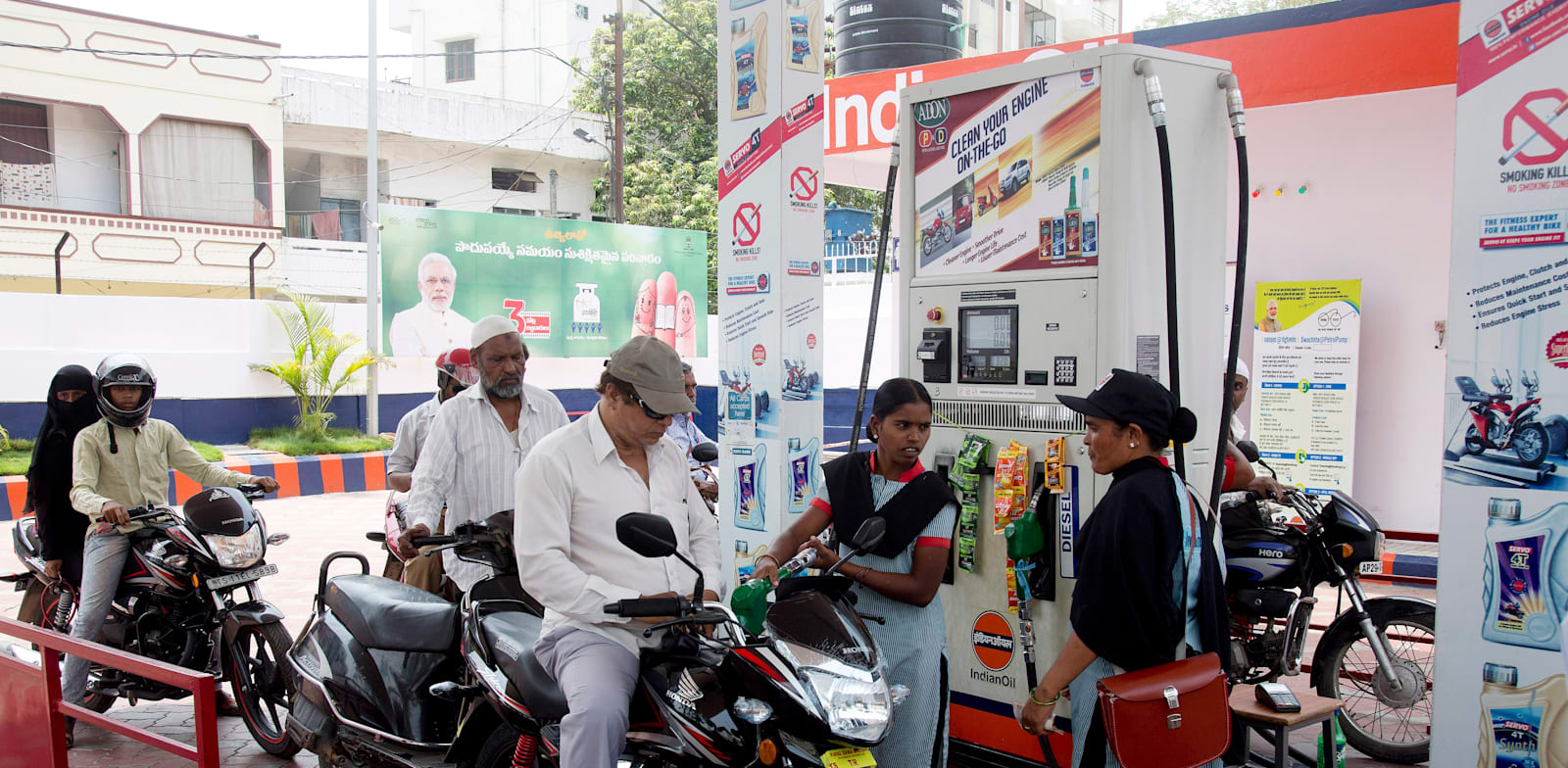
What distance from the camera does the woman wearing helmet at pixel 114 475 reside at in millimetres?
5332

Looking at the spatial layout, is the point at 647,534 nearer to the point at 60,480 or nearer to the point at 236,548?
the point at 236,548

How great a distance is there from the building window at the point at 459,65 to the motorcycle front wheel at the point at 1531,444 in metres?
33.7

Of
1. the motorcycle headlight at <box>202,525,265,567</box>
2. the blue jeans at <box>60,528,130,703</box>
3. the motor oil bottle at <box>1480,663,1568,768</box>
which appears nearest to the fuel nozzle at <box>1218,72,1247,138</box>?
the motor oil bottle at <box>1480,663,1568,768</box>

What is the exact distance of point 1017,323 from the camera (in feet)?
15.6

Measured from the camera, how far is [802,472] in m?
7.02

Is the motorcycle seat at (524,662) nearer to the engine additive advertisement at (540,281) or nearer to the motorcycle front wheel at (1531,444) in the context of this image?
the motorcycle front wheel at (1531,444)

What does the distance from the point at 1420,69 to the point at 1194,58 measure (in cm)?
475

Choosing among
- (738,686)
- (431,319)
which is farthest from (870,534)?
(431,319)

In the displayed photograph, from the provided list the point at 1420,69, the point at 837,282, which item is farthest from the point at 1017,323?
the point at 837,282

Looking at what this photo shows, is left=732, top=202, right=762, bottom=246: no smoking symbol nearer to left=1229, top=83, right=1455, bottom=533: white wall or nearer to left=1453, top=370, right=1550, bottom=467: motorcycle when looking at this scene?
left=1453, top=370, right=1550, bottom=467: motorcycle

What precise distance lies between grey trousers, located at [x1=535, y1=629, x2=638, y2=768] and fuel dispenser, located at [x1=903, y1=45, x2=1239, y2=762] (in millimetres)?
2054

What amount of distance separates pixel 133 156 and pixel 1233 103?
21.3 m

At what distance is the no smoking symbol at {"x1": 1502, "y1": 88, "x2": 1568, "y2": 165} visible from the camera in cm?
337

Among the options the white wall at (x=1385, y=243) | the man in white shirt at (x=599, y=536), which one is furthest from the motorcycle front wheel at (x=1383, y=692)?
the white wall at (x=1385, y=243)
